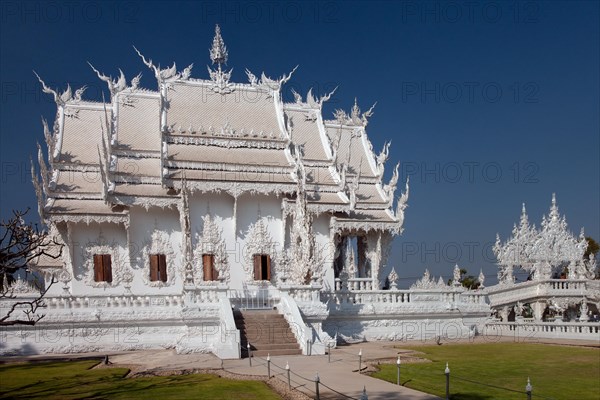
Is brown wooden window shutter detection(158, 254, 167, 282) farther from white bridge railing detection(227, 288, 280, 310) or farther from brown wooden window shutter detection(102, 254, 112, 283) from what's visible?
white bridge railing detection(227, 288, 280, 310)

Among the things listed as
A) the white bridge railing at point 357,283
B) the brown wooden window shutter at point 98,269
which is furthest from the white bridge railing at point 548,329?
the brown wooden window shutter at point 98,269

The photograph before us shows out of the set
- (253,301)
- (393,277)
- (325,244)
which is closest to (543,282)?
(393,277)

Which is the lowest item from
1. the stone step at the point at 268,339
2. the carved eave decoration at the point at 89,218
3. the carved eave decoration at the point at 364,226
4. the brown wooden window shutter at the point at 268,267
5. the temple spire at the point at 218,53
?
the stone step at the point at 268,339

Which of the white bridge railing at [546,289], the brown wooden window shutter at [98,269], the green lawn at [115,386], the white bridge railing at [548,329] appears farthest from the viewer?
the white bridge railing at [546,289]

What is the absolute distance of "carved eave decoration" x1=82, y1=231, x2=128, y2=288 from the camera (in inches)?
925

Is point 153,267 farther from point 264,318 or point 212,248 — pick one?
point 264,318

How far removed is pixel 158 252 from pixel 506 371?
1465 cm

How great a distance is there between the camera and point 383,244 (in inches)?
1098

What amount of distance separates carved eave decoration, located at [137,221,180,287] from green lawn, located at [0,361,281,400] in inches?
360

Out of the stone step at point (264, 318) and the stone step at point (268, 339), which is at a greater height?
the stone step at point (264, 318)

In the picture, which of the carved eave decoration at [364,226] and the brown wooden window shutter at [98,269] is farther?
the carved eave decoration at [364,226]

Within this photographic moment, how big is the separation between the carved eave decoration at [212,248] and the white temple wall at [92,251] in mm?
2779

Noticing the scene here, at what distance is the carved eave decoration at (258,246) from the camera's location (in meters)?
25.2

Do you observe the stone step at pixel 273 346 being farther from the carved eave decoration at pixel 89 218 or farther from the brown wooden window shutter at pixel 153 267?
the carved eave decoration at pixel 89 218
